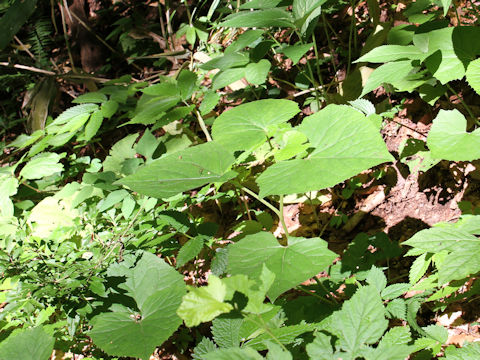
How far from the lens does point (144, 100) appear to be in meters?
2.15

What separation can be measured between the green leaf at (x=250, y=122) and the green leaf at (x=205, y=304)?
556 mm

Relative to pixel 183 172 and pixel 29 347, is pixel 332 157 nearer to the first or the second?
pixel 183 172

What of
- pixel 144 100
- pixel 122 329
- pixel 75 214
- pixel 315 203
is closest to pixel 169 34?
pixel 144 100

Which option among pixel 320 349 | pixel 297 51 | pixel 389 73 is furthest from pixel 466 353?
pixel 297 51

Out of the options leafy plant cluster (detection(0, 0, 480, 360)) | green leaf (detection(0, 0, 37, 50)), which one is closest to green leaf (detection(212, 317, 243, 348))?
leafy plant cluster (detection(0, 0, 480, 360))

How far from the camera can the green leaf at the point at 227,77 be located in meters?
1.73

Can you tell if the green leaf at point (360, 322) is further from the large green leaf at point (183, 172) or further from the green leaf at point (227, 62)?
the green leaf at point (227, 62)

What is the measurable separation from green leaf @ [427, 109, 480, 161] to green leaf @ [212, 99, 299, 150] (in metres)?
0.41

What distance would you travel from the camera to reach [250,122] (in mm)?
1148

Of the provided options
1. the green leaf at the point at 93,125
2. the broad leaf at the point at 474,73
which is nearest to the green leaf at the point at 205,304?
the broad leaf at the point at 474,73

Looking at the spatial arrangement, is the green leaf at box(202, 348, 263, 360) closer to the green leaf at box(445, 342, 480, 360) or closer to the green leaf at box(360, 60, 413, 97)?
the green leaf at box(445, 342, 480, 360)

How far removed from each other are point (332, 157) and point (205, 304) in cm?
49

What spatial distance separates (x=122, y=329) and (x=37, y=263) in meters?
0.58

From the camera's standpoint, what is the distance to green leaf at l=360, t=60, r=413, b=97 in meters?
1.32
